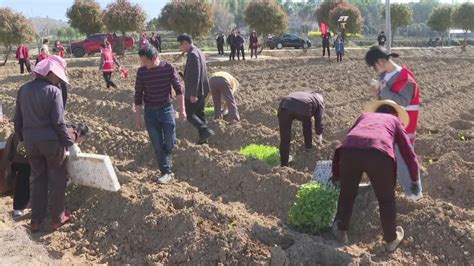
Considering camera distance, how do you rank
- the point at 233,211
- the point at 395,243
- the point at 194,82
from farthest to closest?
the point at 194,82 < the point at 233,211 < the point at 395,243

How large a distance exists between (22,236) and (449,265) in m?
3.52

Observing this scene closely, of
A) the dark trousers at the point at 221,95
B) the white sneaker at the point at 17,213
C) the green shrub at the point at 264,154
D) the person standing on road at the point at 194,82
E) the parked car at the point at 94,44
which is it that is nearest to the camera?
the white sneaker at the point at 17,213

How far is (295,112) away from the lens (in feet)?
17.2

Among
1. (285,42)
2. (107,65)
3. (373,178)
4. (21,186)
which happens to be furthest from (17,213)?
(285,42)

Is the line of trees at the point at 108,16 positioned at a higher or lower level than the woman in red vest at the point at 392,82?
higher

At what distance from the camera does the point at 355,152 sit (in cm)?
349

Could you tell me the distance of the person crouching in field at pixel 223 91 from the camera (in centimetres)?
734

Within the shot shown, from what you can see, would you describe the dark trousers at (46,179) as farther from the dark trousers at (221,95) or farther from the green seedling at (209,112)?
the green seedling at (209,112)

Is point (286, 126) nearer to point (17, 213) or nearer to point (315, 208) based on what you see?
point (315, 208)

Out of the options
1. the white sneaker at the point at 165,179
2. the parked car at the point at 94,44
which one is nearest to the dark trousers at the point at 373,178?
the white sneaker at the point at 165,179

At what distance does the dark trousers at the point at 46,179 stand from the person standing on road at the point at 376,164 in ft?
7.97

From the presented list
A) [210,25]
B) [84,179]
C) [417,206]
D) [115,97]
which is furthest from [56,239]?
[210,25]

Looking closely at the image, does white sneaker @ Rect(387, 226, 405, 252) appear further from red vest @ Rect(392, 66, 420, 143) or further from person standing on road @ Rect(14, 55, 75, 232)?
person standing on road @ Rect(14, 55, 75, 232)

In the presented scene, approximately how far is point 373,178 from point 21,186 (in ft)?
11.3
